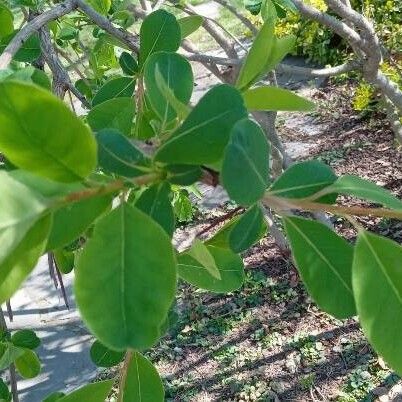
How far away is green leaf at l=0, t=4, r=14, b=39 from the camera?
912 millimetres

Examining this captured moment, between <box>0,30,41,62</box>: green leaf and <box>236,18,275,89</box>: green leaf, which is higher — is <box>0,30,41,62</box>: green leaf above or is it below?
below

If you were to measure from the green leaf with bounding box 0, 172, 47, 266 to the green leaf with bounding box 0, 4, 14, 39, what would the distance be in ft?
2.00

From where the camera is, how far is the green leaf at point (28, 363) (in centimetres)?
129

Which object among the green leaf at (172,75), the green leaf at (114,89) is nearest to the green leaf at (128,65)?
the green leaf at (114,89)

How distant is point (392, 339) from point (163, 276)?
0.18m

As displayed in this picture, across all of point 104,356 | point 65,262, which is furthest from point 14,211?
point 65,262

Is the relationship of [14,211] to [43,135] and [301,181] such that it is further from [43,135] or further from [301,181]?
[301,181]

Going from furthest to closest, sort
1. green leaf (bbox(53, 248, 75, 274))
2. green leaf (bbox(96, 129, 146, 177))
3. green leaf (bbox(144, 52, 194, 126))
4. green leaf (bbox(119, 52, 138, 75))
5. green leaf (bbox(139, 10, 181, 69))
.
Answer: green leaf (bbox(53, 248, 75, 274)) < green leaf (bbox(119, 52, 138, 75)) < green leaf (bbox(139, 10, 181, 69)) < green leaf (bbox(144, 52, 194, 126)) < green leaf (bbox(96, 129, 146, 177))

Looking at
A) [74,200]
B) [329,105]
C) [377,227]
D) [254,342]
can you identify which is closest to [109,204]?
[74,200]

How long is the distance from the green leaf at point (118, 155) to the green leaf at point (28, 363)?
2.99ft

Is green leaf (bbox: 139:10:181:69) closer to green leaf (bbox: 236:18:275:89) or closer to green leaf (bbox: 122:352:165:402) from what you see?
green leaf (bbox: 236:18:275:89)

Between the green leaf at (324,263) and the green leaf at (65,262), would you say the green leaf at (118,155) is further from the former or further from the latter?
the green leaf at (65,262)

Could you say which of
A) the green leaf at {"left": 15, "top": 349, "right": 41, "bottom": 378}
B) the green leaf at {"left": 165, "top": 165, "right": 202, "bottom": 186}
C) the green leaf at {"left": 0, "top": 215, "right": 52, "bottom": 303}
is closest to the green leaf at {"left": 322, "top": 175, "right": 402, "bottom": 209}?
the green leaf at {"left": 165, "top": 165, "right": 202, "bottom": 186}

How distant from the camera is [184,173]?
474mm
